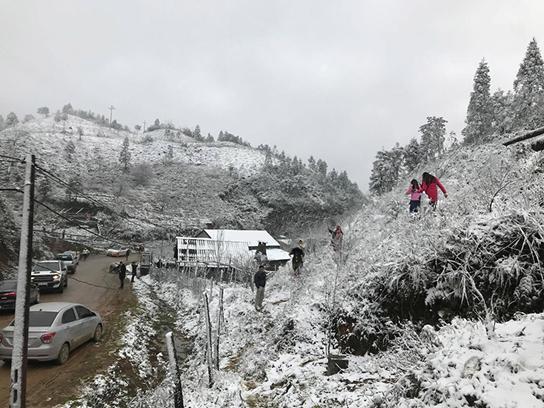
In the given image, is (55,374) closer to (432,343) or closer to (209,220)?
(432,343)

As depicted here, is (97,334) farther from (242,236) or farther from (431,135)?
(431,135)

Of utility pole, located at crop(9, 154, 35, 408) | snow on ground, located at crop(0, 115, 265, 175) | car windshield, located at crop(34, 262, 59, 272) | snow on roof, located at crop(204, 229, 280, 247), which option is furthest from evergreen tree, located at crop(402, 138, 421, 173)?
snow on ground, located at crop(0, 115, 265, 175)

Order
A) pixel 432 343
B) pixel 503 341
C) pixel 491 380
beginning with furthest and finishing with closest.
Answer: pixel 432 343, pixel 503 341, pixel 491 380

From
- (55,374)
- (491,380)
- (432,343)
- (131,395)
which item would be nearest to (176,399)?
(131,395)

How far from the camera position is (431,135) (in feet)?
171

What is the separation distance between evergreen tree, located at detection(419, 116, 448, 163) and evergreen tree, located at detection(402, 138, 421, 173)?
66cm

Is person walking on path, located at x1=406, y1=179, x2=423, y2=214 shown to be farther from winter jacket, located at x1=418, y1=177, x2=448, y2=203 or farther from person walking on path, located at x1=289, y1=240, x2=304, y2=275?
person walking on path, located at x1=289, y1=240, x2=304, y2=275

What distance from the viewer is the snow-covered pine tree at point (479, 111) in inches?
1553

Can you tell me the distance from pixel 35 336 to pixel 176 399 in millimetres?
5543

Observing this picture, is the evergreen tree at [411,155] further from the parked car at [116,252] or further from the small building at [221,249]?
the parked car at [116,252]

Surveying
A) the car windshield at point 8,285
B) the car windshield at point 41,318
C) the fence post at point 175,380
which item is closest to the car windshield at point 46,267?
the car windshield at point 8,285

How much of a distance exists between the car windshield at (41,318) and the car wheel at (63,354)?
3.27ft

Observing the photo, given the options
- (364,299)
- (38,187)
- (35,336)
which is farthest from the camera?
(38,187)

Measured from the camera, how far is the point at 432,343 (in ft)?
18.2
